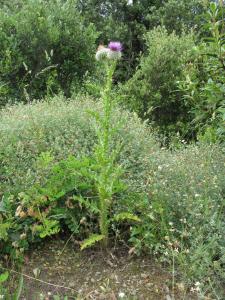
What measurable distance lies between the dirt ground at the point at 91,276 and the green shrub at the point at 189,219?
12 cm

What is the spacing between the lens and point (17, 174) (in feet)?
9.82

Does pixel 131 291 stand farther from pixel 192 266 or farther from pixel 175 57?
pixel 175 57

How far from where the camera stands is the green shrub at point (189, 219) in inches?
91.4

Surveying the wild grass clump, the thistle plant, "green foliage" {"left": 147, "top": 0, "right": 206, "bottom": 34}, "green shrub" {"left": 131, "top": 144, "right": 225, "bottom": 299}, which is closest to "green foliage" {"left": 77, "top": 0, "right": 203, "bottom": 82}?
"green foliage" {"left": 147, "top": 0, "right": 206, "bottom": 34}

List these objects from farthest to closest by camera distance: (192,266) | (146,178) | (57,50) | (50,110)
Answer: (57,50) < (50,110) < (146,178) < (192,266)

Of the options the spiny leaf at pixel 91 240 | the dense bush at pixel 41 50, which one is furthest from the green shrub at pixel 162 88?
the spiny leaf at pixel 91 240

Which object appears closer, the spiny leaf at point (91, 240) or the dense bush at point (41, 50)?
the spiny leaf at point (91, 240)

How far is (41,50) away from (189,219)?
195 inches

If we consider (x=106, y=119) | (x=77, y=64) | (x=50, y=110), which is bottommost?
(x=77, y=64)

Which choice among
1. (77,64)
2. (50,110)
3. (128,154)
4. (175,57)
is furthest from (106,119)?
(77,64)

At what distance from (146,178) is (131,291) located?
978 mm

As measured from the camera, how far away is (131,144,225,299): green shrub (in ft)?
7.62

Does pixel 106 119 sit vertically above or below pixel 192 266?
above

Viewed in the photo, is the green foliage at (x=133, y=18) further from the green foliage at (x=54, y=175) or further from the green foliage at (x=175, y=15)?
the green foliage at (x=54, y=175)
